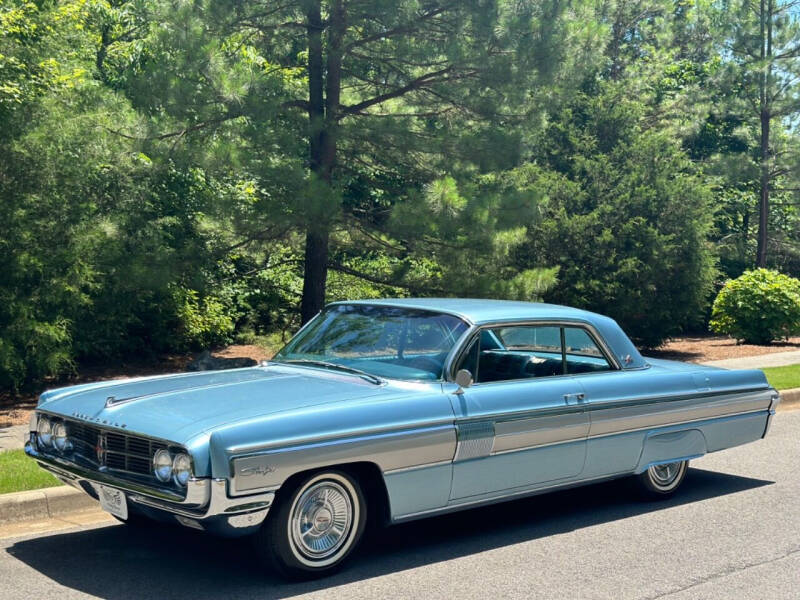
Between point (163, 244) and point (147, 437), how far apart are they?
403 inches

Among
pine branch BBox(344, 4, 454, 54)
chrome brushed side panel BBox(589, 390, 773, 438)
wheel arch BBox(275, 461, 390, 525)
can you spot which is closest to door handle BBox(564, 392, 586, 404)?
chrome brushed side panel BBox(589, 390, 773, 438)

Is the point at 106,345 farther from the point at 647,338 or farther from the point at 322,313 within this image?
A: the point at 647,338

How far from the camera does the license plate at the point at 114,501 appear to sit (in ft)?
17.3

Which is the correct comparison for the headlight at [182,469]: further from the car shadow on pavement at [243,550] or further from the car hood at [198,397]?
the car shadow on pavement at [243,550]

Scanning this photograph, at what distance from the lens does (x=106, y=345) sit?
1484 cm

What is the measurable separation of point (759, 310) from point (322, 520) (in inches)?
767

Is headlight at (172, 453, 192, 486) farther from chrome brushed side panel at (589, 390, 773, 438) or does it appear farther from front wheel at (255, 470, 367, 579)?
chrome brushed side panel at (589, 390, 773, 438)

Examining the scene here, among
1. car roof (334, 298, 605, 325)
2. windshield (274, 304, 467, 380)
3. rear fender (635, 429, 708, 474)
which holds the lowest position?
rear fender (635, 429, 708, 474)

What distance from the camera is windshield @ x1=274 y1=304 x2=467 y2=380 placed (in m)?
6.19

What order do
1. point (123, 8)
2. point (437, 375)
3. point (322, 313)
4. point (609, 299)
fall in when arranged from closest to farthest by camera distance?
1. point (437, 375)
2. point (322, 313)
3. point (609, 299)
4. point (123, 8)

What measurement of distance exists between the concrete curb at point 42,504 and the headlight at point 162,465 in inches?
71.6

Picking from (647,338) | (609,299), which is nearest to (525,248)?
(609,299)

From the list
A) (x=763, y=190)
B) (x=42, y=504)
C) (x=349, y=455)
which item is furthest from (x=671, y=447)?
(x=763, y=190)

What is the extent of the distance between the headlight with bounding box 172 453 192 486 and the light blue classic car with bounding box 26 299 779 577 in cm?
1
